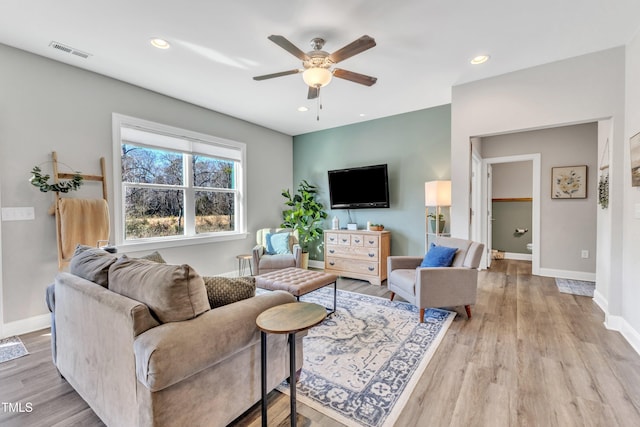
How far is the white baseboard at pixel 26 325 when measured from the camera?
101 inches

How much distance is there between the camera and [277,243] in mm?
4402

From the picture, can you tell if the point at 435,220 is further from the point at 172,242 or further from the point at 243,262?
the point at 172,242

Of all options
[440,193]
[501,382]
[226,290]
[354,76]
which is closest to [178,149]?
[354,76]

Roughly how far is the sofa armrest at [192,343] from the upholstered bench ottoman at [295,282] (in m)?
1.18

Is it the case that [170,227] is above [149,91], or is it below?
below

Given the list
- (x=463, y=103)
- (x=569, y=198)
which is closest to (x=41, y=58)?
(x=463, y=103)

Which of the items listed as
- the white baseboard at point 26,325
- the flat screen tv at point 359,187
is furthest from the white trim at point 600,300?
the white baseboard at point 26,325

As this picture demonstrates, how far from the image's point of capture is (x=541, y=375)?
1.93 m

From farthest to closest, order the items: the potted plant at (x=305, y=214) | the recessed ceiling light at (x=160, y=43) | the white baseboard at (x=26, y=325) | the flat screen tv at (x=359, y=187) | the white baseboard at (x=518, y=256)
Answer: the white baseboard at (x=518, y=256), the potted plant at (x=305, y=214), the flat screen tv at (x=359, y=187), the white baseboard at (x=26, y=325), the recessed ceiling light at (x=160, y=43)

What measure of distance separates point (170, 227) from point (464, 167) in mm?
3998

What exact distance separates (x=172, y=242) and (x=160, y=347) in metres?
3.01

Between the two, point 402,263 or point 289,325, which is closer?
point 289,325

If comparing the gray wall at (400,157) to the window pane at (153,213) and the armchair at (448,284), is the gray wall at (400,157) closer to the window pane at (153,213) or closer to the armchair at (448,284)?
the armchair at (448,284)

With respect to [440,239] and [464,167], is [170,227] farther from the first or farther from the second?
[464,167]
